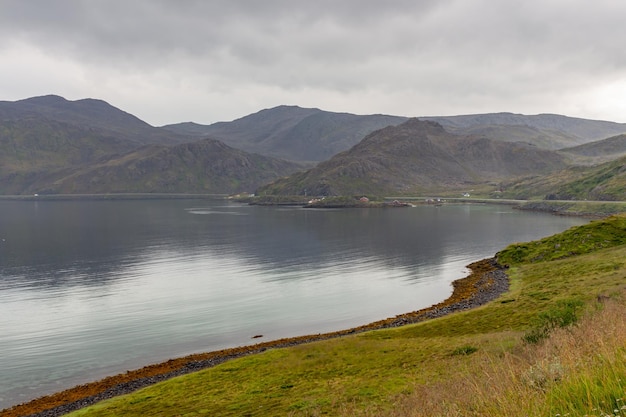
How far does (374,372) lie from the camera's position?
3328 cm

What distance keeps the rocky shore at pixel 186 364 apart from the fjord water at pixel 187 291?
2.80 meters

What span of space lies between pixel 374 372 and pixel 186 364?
2348cm

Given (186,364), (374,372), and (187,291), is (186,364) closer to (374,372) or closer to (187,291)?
(374,372)

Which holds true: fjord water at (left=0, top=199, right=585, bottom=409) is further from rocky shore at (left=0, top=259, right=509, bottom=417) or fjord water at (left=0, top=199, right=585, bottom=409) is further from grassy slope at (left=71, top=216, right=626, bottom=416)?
grassy slope at (left=71, top=216, right=626, bottom=416)

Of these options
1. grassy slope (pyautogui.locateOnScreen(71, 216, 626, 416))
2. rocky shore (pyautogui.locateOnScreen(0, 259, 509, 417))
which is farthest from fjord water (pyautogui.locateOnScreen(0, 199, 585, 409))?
grassy slope (pyautogui.locateOnScreen(71, 216, 626, 416))

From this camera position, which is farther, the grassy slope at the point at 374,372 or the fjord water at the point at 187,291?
the fjord water at the point at 187,291

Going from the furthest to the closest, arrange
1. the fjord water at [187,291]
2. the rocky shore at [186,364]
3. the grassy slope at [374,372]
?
the fjord water at [187,291] < the rocky shore at [186,364] < the grassy slope at [374,372]

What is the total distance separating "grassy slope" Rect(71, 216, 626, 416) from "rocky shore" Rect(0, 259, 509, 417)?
3776mm

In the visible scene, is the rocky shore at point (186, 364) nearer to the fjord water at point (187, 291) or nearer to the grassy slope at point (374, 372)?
the fjord water at point (187, 291)

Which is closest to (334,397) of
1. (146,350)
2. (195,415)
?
(195,415)

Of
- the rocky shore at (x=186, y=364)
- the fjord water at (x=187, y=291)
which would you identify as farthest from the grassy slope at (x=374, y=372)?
the fjord water at (x=187, y=291)

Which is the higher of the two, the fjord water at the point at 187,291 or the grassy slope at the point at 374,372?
the grassy slope at the point at 374,372

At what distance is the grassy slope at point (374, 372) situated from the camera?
21698 mm

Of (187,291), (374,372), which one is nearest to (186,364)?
(374,372)
